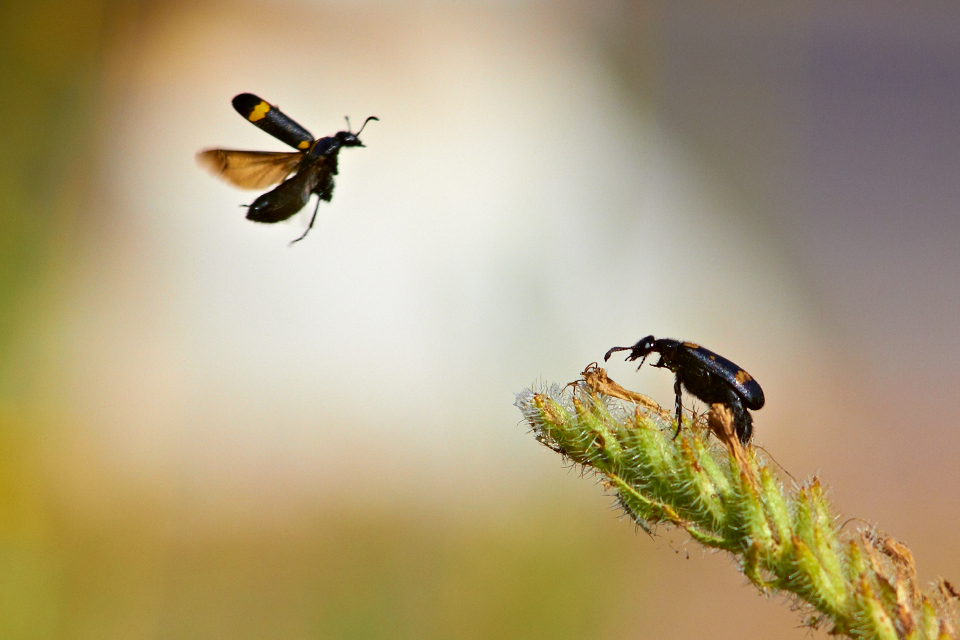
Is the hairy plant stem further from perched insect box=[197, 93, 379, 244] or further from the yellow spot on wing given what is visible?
the yellow spot on wing

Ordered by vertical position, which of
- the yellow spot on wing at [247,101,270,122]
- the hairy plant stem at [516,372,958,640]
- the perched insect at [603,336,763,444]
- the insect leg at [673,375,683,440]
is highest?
the yellow spot on wing at [247,101,270,122]

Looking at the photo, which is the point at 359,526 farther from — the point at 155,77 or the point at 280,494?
the point at 155,77

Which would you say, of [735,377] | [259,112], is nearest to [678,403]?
[735,377]

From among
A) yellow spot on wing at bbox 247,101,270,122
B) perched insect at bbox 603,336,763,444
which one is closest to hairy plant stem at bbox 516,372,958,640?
perched insect at bbox 603,336,763,444

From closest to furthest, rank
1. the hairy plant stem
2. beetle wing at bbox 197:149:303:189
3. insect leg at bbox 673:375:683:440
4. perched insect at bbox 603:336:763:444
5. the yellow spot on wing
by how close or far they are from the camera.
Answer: the hairy plant stem
insect leg at bbox 673:375:683:440
perched insect at bbox 603:336:763:444
the yellow spot on wing
beetle wing at bbox 197:149:303:189

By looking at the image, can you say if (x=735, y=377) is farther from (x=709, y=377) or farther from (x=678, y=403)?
(x=678, y=403)

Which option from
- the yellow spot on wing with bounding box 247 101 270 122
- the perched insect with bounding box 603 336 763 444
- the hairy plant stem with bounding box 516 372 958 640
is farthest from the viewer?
the yellow spot on wing with bounding box 247 101 270 122

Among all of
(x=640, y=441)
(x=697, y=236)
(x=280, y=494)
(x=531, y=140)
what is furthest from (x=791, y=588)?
(x=697, y=236)
